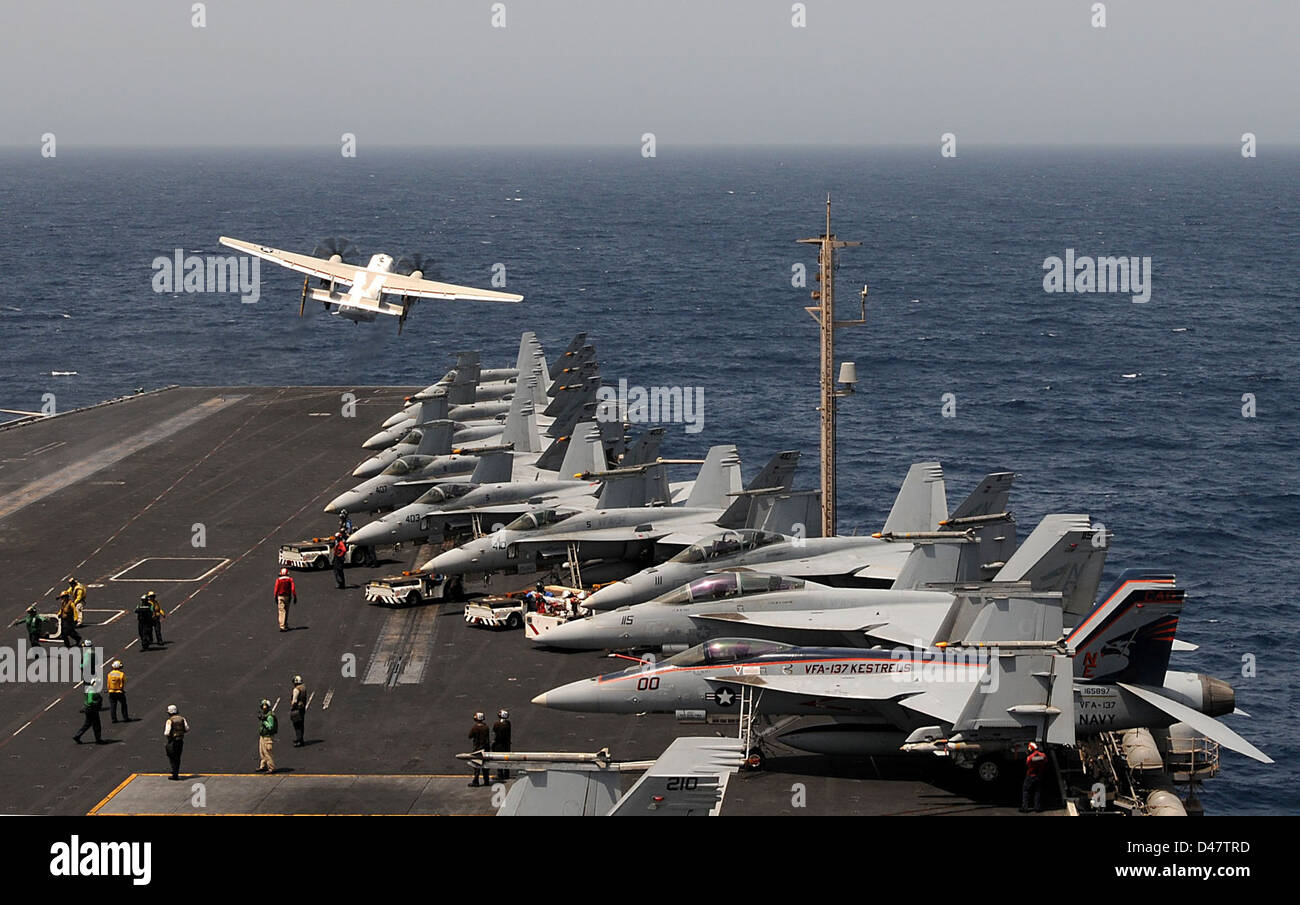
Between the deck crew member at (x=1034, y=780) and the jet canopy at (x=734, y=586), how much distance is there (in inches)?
427

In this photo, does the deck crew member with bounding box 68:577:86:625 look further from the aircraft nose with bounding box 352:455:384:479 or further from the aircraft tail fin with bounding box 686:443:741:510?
the aircraft tail fin with bounding box 686:443:741:510

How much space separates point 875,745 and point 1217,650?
1159 inches

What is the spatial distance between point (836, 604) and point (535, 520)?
13483 millimetres

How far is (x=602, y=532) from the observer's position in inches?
1989

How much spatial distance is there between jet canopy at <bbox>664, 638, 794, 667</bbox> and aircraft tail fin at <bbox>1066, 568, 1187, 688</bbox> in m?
7.05

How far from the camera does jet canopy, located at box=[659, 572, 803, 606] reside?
1613 inches

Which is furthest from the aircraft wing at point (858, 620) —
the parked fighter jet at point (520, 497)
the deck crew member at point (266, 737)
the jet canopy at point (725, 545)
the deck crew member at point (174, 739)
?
the deck crew member at point (174, 739)

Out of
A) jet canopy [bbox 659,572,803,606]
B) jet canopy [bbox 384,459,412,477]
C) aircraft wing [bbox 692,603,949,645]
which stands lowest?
aircraft wing [bbox 692,603,949,645]

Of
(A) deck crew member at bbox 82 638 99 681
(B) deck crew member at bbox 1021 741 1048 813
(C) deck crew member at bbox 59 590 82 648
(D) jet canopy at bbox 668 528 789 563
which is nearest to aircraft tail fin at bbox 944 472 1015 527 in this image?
(D) jet canopy at bbox 668 528 789 563

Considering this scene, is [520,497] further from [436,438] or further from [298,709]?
[298,709]

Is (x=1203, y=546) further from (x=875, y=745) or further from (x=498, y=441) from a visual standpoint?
(x=875, y=745)

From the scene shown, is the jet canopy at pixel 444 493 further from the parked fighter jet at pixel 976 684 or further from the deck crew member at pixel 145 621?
the parked fighter jet at pixel 976 684

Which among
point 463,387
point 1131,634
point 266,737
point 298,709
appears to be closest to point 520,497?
point 298,709
